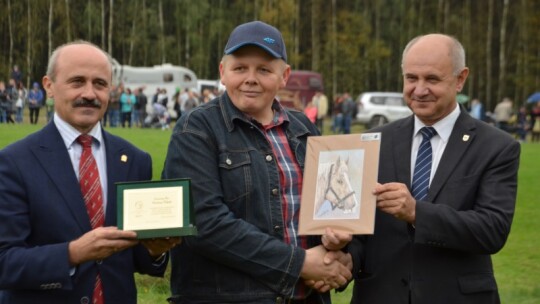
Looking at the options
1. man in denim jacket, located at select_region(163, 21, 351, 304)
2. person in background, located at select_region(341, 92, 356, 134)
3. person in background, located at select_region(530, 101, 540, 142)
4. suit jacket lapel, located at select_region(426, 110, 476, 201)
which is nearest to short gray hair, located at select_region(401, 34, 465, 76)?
suit jacket lapel, located at select_region(426, 110, 476, 201)

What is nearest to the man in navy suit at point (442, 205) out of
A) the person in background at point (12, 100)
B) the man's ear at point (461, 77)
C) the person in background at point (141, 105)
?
the man's ear at point (461, 77)

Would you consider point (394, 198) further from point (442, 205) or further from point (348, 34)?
point (348, 34)

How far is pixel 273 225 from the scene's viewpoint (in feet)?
13.8

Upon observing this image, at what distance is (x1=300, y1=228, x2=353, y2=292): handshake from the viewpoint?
4.18m

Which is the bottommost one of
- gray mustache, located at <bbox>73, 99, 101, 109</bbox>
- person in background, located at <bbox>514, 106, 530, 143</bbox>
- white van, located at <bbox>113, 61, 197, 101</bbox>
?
person in background, located at <bbox>514, 106, 530, 143</bbox>

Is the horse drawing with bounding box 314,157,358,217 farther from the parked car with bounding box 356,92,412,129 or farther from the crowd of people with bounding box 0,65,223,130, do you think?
the parked car with bounding box 356,92,412,129

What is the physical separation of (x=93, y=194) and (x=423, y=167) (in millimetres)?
1746

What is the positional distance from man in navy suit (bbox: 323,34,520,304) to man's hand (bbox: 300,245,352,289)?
94 mm

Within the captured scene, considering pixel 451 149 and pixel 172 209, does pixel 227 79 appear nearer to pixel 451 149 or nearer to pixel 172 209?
pixel 172 209

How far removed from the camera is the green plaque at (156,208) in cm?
370

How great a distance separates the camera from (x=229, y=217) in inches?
159

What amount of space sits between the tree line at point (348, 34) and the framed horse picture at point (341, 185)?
168 ft

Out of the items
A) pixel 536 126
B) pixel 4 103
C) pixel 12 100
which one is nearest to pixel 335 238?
pixel 4 103

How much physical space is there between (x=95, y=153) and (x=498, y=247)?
2100 millimetres
